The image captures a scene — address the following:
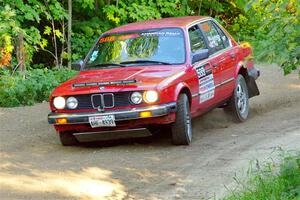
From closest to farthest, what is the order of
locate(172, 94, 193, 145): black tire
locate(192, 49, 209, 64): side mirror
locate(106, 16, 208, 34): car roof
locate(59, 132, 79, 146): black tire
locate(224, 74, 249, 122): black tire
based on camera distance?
1. locate(172, 94, 193, 145): black tire
2. locate(59, 132, 79, 146): black tire
3. locate(192, 49, 209, 64): side mirror
4. locate(106, 16, 208, 34): car roof
5. locate(224, 74, 249, 122): black tire

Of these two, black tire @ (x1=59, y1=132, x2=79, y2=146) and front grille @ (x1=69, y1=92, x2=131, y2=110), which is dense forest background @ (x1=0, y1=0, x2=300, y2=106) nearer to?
front grille @ (x1=69, y1=92, x2=131, y2=110)

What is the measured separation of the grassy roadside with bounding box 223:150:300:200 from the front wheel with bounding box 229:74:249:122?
12.3 ft

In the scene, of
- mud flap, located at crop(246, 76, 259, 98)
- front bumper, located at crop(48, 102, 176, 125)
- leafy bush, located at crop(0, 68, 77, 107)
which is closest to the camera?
front bumper, located at crop(48, 102, 176, 125)

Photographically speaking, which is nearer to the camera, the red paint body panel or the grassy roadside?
the grassy roadside

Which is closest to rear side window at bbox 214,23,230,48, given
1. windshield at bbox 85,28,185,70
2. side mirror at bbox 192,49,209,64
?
windshield at bbox 85,28,185,70

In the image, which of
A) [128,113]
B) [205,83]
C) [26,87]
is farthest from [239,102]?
[26,87]

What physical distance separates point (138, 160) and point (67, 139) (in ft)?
4.59

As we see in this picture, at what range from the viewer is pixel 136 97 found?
27.5ft

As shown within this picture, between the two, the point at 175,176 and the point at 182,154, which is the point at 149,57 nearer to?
the point at 182,154

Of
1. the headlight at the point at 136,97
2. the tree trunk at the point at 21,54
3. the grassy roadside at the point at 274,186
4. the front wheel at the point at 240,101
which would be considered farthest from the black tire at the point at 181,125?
the tree trunk at the point at 21,54

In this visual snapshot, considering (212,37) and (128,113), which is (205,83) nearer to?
(212,37)

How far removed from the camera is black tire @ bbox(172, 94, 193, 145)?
338 inches

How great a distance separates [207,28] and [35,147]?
332 centimetres

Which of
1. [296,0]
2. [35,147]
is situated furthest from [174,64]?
[296,0]
